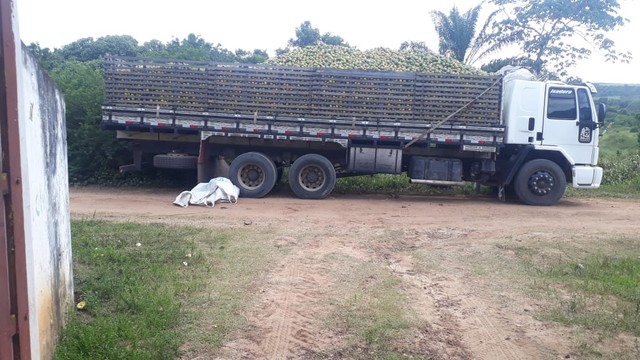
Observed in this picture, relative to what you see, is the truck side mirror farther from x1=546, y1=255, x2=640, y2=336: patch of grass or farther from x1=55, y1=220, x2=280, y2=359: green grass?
x1=55, y1=220, x2=280, y2=359: green grass

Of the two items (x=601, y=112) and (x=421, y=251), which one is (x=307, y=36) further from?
(x=421, y=251)

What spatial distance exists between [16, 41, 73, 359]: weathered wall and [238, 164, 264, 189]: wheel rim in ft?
25.4

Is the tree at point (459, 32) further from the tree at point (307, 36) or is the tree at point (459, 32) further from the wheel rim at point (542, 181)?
the wheel rim at point (542, 181)

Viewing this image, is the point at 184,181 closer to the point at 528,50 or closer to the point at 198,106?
the point at 198,106

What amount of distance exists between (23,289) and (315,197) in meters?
9.98

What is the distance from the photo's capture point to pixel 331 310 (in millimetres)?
5777

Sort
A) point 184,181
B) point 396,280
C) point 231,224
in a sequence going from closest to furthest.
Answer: point 396,280 → point 231,224 → point 184,181

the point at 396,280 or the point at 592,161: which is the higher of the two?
the point at 592,161

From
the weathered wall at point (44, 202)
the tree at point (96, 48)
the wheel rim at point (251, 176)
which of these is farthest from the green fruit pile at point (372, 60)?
the tree at point (96, 48)

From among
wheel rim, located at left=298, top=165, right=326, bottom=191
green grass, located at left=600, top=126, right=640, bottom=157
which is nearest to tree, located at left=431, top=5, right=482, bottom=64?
green grass, located at left=600, top=126, right=640, bottom=157

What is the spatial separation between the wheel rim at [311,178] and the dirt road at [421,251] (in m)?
0.39

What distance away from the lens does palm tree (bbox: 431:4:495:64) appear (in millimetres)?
24578

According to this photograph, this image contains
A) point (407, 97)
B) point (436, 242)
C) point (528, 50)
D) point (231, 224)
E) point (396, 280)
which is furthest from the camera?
point (528, 50)

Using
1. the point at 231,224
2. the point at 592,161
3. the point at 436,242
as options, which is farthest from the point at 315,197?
the point at 592,161
